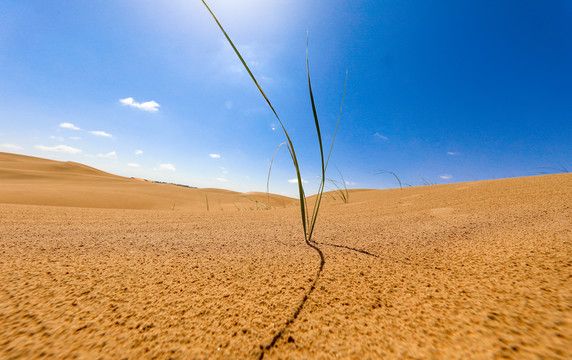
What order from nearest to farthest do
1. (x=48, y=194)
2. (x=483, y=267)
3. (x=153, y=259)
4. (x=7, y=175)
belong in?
1. (x=483, y=267)
2. (x=153, y=259)
3. (x=48, y=194)
4. (x=7, y=175)

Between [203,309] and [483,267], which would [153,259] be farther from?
[483,267]

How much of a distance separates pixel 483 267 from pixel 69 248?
153cm

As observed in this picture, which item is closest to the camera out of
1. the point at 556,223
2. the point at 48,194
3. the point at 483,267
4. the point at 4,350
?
the point at 4,350

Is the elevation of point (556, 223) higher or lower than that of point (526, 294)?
higher

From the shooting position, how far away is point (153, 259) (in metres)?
0.83

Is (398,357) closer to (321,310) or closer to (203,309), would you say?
(321,310)

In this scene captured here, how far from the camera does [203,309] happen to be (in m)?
0.51

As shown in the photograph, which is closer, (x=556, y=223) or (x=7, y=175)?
(x=556, y=223)

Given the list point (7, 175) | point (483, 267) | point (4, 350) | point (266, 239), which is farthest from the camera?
point (7, 175)

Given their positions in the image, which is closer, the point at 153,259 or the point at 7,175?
the point at 153,259

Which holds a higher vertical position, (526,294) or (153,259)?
(526,294)

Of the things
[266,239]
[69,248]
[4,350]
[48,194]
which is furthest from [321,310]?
[48,194]

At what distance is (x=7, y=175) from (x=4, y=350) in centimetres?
1511

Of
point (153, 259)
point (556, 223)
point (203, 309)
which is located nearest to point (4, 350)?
point (203, 309)
